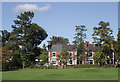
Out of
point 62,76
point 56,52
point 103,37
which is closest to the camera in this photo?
point 62,76

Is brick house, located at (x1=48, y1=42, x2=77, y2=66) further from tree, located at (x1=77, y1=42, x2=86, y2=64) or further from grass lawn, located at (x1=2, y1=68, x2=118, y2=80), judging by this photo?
grass lawn, located at (x1=2, y1=68, x2=118, y2=80)

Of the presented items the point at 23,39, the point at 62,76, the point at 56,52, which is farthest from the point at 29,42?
the point at 62,76

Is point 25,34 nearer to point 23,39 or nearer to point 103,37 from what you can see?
point 23,39

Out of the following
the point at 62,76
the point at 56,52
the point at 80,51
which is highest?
the point at 80,51

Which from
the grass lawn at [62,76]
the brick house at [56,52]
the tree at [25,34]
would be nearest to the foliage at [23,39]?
the tree at [25,34]

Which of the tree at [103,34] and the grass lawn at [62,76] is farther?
the tree at [103,34]

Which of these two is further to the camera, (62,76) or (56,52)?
(56,52)

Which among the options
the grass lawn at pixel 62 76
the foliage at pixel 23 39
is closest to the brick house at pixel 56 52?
the foliage at pixel 23 39

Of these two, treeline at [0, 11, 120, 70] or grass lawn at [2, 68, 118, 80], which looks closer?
grass lawn at [2, 68, 118, 80]

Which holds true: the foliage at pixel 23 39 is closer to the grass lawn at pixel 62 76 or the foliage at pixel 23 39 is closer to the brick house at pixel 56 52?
the brick house at pixel 56 52

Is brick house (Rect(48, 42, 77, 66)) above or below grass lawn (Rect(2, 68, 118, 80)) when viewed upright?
above

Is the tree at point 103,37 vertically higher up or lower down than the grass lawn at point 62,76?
higher up

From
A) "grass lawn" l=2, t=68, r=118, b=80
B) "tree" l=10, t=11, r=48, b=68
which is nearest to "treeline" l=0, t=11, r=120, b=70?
"tree" l=10, t=11, r=48, b=68

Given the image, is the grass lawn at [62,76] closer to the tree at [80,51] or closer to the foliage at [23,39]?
the foliage at [23,39]
